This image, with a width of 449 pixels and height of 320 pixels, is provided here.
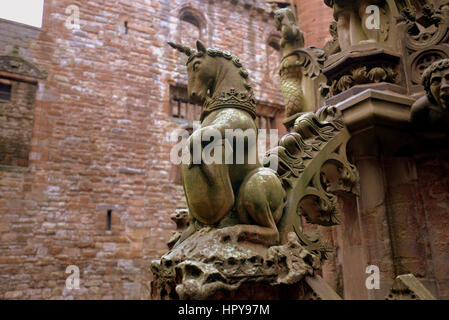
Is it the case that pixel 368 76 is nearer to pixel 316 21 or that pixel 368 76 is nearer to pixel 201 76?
pixel 201 76

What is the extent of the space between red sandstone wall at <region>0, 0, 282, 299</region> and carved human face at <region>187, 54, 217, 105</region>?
800cm

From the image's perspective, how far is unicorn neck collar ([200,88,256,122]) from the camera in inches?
82.4

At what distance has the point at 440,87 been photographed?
2.02m

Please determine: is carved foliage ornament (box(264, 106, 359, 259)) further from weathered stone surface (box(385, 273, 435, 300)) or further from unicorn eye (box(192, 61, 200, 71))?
unicorn eye (box(192, 61, 200, 71))

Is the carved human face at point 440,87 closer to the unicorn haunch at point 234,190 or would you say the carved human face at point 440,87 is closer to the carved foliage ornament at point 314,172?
the carved foliage ornament at point 314,172

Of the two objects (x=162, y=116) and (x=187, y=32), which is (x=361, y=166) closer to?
(x=162, y=116)

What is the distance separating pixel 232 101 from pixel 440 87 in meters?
1.06

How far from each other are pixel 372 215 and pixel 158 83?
379 inches

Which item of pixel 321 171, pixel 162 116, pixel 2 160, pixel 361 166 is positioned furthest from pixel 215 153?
pixel 162 116

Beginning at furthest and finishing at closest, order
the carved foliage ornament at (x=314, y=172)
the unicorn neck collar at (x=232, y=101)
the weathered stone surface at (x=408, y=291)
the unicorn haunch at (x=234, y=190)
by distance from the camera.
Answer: the unicorn neck collar at (x=232, y=101)
the carved foliage ornament at (x=314, y=172)
the unicorn haunch at (x=234, y=190)
the weathered stone surface at (x=408, y=291)

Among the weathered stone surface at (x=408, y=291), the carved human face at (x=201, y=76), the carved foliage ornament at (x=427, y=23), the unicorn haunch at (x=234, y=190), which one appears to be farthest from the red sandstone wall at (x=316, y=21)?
the weathered stone surface at (x=408, y=291)

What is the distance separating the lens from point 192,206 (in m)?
1.93

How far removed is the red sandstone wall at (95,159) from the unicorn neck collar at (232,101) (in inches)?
318

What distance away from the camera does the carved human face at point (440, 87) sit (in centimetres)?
200
